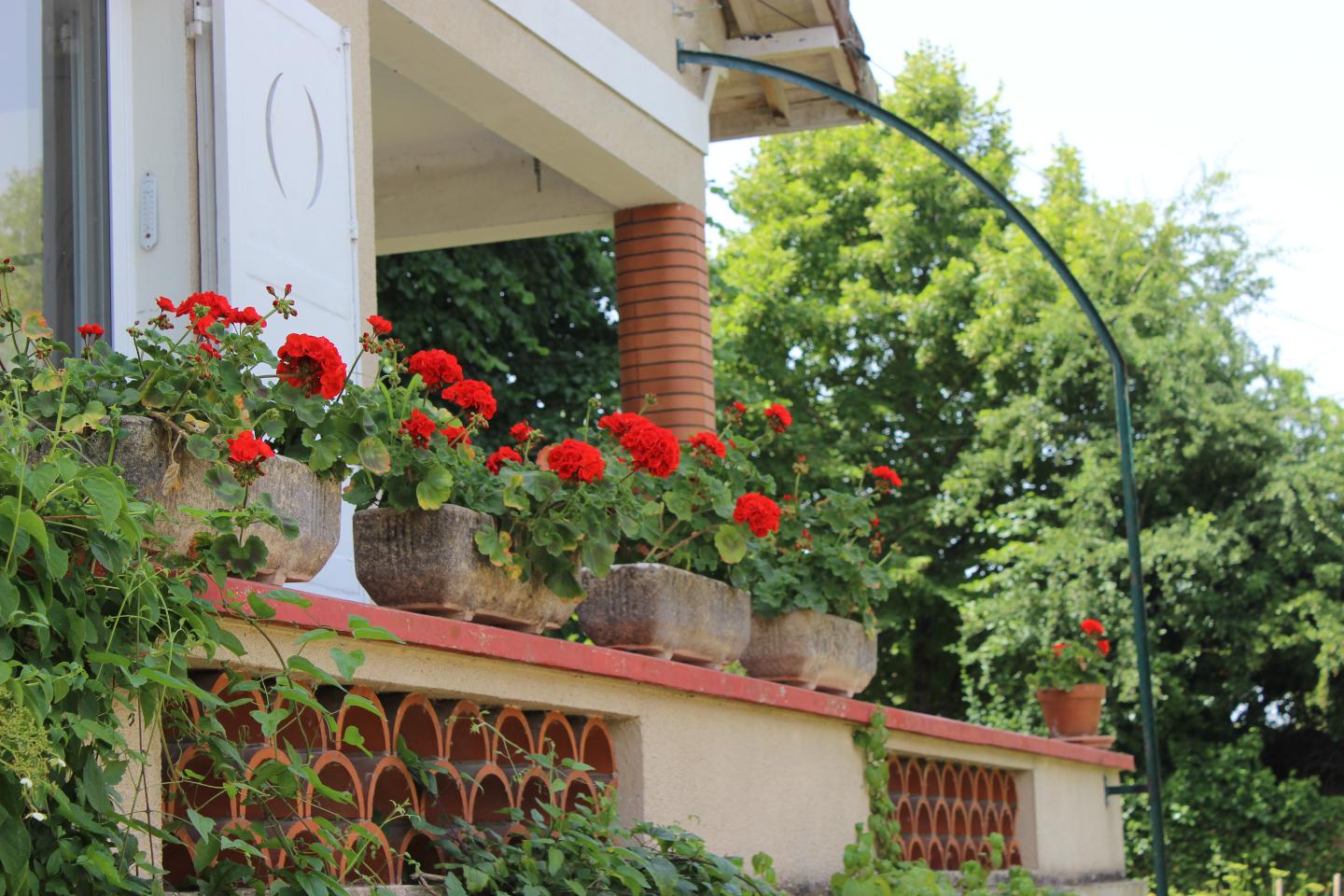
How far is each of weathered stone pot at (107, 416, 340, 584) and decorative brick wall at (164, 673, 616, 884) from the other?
10.2 inches

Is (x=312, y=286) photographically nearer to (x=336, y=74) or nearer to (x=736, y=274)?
(x=336, y=74)

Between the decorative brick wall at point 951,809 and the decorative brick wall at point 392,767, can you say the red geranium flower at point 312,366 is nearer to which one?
the decorative brick wall at point 392,767

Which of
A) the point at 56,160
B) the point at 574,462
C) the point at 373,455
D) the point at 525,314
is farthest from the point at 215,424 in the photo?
the point at 525,314

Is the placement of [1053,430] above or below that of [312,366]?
above

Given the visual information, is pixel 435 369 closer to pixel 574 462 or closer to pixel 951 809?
pixel 574 462

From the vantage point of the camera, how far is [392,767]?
3354 mm

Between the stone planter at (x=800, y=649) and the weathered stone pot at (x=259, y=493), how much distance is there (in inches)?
84.4

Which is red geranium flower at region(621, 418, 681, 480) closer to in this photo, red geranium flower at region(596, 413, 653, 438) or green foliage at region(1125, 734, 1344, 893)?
red geranium flower at region(596, 413, 653, 438)

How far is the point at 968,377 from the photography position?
2234 centimetres

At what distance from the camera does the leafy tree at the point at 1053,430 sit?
680 inches

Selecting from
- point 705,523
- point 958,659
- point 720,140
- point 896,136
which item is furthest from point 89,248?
point 896,136

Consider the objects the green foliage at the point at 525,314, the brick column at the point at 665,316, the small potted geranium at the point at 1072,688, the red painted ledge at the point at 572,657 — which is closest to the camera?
the red painted ledge at the point at 572,657

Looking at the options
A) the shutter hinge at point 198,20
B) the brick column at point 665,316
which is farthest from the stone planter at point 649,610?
the brick column at point 665,316

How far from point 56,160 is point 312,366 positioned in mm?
1732
